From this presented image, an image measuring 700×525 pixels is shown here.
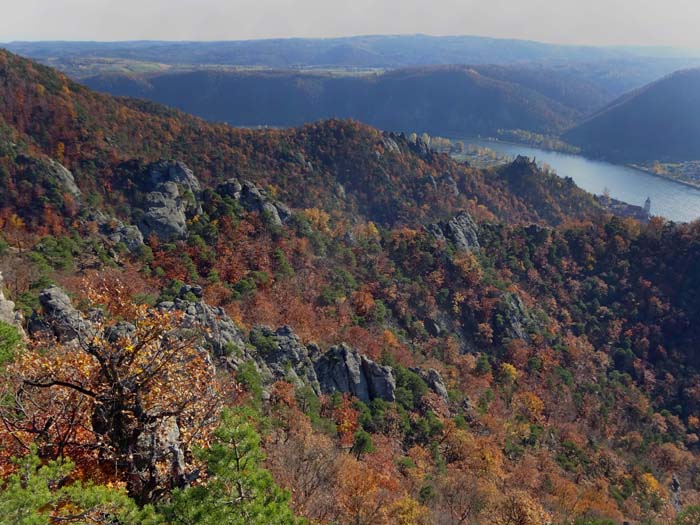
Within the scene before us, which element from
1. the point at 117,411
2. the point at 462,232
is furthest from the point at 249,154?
the point at 117,411

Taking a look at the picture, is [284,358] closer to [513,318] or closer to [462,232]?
[513,318]

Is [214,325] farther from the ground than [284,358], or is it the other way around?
[214,325]

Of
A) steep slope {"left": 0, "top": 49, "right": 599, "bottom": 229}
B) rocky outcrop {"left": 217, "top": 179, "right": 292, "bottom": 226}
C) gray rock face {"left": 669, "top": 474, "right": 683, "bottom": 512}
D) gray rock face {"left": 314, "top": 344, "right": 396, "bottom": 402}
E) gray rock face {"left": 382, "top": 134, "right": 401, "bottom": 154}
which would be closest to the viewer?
gray rock face {"left": 314, "top": 344, "right": 396, "bottom": 402}

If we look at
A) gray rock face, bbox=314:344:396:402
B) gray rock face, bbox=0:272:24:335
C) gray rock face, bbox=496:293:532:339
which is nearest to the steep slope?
gray rock face, bbox=0:272:24:335

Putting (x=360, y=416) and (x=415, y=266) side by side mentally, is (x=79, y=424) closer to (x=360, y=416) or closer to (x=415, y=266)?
(x=360, y=416)

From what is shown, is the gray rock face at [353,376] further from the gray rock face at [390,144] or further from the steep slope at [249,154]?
the gray rock face at [390,144]

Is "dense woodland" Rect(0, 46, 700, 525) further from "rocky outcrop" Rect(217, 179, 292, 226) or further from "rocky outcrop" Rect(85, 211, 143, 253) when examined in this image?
"rocky outcrop" Rect(217, 179, 292, 226)
